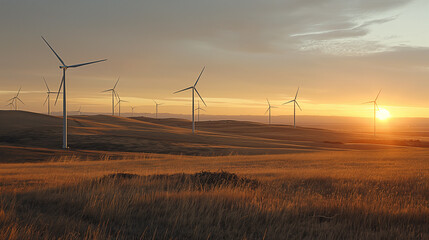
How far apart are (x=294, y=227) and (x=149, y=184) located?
6.36m

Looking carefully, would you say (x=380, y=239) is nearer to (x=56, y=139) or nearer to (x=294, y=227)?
(x=294, y=227)

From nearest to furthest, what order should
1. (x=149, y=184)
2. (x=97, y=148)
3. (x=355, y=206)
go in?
(x=355, y=206) < (x=149, y=184) < (x=97, y=148)

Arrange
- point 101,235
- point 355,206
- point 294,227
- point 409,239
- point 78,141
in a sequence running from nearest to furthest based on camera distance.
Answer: point 101,235 < point 409,239 < point 294,227 < point 355,206 < point 78,141

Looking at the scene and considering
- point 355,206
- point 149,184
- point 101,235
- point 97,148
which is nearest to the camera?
point 101,235

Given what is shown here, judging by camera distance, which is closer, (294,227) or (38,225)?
(38,225)

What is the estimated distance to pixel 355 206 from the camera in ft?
30.0

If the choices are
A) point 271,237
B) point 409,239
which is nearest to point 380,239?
point 409,239

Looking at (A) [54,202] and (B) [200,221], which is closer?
(B) [200,221]

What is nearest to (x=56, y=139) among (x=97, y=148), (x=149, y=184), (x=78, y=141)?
(x=78, y=141)

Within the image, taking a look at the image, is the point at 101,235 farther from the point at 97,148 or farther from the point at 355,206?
the point at 97,148

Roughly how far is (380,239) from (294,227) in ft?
5.61

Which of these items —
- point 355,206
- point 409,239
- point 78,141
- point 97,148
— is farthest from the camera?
point 78,141

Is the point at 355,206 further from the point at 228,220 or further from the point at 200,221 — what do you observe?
the point at 200,221

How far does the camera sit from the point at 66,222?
24.0 feet
